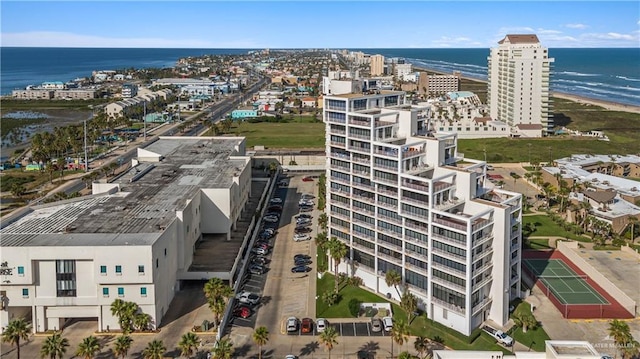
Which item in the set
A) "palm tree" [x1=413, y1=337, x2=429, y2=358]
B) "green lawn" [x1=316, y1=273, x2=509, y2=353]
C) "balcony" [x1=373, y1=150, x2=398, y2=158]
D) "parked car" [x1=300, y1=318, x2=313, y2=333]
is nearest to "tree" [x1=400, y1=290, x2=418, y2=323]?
"green lawn" [x1=316, y1=273, x2=509, y2=353]

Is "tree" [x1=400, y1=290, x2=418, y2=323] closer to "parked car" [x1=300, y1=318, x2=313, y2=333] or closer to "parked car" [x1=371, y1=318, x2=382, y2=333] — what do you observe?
"parked car" [x1=371, y1=318, x2=382, y2=333]

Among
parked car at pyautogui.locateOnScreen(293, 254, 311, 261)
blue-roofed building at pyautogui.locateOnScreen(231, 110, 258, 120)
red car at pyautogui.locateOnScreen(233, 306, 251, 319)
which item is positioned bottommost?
red car at pyautogui.locateOnScreen(233, 306, 251, 319)

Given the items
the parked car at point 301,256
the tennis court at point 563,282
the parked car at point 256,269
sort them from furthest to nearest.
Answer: the parked car at point 301,256 < the parked car at point 256,269 < the tennis court at point 563,282

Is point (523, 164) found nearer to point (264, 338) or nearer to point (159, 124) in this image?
point (264, 338)

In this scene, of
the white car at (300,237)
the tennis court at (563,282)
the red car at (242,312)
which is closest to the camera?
the red car at (242,312)

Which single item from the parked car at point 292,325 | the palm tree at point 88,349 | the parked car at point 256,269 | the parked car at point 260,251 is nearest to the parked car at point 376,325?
the parked car at point 292,325

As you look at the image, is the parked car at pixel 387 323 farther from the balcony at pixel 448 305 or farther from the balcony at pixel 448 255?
the balcony at pixel 448 255
